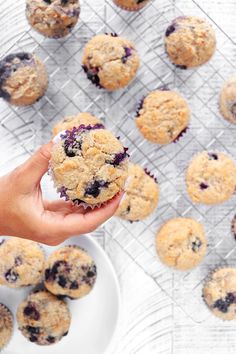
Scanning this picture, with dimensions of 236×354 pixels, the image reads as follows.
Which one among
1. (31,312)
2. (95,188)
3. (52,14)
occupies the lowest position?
(31,312)

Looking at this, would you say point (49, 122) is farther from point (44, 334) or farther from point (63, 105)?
point (44, 334)

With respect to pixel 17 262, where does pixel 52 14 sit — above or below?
above

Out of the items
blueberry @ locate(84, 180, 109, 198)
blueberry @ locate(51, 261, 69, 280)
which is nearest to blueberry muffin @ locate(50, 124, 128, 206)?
blueberry @ locate(84, 180, 109, 198)

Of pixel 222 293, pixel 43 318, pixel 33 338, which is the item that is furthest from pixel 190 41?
pixel 33 338

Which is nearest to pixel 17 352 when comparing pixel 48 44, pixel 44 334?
pixel 44 334

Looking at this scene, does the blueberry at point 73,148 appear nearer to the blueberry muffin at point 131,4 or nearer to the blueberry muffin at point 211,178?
the blueberry muffin at point 211,178

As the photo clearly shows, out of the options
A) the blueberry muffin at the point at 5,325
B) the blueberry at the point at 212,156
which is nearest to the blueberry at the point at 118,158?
the blueberry at the point at 212,156

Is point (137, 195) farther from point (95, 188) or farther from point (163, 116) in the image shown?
point (95, 188)

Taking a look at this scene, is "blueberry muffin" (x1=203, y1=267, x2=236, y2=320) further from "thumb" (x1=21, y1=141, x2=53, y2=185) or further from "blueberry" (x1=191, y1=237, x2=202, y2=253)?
"thumb" (x1=21, y1=141, x2=53, y2=185)
